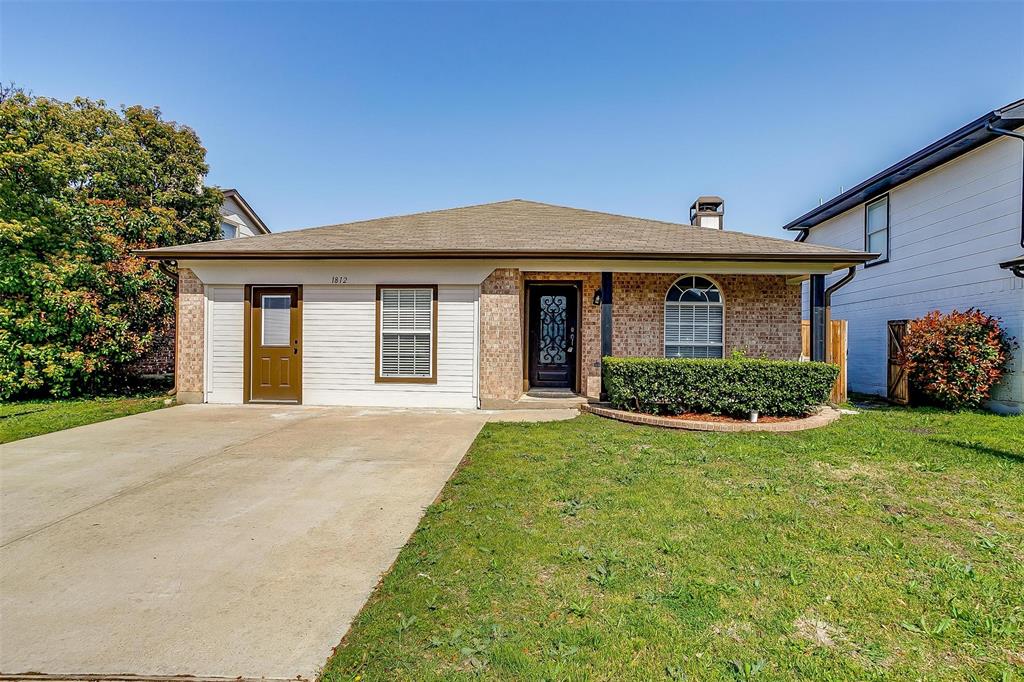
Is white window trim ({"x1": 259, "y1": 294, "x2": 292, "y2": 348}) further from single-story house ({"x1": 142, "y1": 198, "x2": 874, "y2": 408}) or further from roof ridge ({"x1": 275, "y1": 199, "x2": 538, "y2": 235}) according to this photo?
roof ridge ({"x1": 275, "y1": 199, "x2": 538, "y2": 235})

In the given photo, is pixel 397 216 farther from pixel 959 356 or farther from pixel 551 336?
pixel 959 356

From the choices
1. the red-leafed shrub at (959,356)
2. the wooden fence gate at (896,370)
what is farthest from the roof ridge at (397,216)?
the red-leafed shrub at (959,356)

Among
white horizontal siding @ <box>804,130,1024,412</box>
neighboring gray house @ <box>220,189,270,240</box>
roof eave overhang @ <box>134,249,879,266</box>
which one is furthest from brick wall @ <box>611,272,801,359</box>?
neighboring gray house @ <box>220,189,270,240</box>

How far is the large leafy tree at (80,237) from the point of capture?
917cm

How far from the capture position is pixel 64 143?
32.6ft

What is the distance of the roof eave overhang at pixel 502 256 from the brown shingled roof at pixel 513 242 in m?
0.02

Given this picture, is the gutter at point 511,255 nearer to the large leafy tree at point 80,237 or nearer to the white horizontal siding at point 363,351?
the white horizontal siding at point 363,351

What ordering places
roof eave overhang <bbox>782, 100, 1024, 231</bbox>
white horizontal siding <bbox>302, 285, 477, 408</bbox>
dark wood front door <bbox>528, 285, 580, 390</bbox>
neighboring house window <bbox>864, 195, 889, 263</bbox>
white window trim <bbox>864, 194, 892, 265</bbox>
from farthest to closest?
neighboring house window <bbox>864, 195, 889, 263</bbox> < white window trim <bbox>864, 194, 892, 265</bbox> < dark wood front door <bbox>528, 285, 580, 390</bbox> < white horizontal siding <bbox>302, 285, 477, 408</bbox> < roof eave overhang <bbox>782, 100, 1024, 231</bbox>

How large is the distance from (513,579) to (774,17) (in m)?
10.8

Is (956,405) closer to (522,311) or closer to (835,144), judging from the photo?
(835,144)

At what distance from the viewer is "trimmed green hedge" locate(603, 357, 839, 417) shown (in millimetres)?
6965

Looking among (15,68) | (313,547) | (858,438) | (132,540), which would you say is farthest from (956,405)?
(15,68)

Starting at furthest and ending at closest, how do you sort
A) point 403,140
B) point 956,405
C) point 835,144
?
point 403,140
point 835,144
point 956,405

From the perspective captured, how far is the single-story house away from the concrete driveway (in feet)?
9.24
